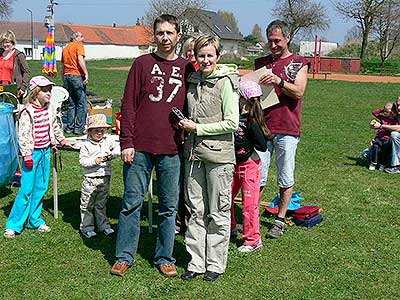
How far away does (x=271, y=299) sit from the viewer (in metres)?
4.07

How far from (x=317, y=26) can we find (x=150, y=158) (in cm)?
5874

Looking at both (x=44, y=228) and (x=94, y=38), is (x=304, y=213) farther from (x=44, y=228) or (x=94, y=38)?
(x=94, y=38)

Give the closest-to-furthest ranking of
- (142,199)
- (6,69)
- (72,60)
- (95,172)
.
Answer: (142,199)
(95,172)
(6,69)
(72,60)

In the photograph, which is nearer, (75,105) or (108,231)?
(108,231)

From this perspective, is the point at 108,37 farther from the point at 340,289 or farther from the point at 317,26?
→ the point at 340,289

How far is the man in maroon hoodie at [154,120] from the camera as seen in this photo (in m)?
4.10

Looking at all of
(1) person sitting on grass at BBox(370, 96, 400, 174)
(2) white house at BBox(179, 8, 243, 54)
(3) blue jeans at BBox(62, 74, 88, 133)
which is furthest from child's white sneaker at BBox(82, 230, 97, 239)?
(2) white house at BBox(179, 8, 243, 54)

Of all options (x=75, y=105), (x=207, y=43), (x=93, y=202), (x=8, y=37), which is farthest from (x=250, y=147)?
(x=75, y=105)

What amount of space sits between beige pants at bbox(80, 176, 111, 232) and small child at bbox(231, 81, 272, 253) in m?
1.26

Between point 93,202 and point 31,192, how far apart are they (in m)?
0.58

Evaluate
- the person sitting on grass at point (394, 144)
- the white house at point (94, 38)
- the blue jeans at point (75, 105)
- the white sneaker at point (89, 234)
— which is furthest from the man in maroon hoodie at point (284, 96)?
the white house at point (94, 38)

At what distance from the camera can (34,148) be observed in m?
5.08

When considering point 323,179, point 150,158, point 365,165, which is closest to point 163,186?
point 150,158

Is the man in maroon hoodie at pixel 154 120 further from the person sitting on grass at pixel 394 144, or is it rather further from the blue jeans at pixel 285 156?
the person sitting on grass at pixel 394 144
